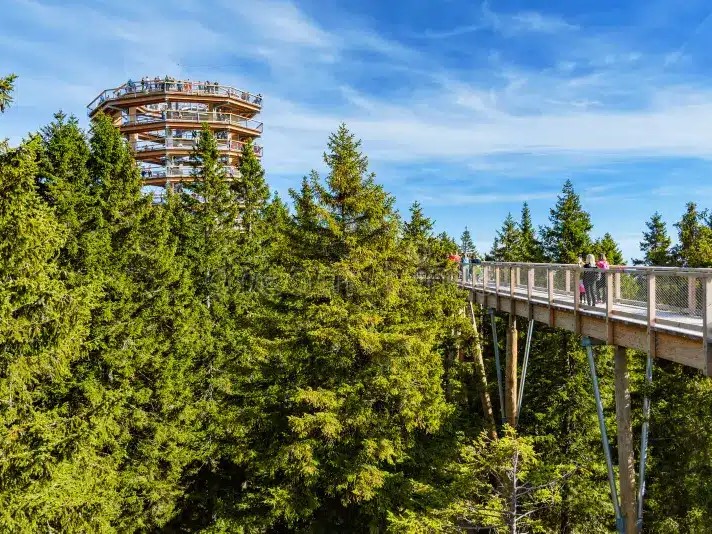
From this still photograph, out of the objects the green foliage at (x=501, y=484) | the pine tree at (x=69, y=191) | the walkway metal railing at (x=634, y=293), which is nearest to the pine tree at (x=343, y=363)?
the green foliage at (x=501, y=484)

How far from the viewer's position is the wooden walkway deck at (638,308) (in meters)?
7.95

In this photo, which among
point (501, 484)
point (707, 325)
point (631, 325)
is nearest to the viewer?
point (707, 325)

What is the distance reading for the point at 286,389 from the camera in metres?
14.0

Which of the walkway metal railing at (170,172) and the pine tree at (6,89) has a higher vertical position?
the walkway metal railing at (170,172)

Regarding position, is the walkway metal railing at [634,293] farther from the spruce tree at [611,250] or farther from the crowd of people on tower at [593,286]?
the spruce tree at [611,250]

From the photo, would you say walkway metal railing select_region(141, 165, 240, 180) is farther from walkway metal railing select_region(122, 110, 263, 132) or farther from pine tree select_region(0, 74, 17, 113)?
pine tree select_region(0, 74, 17, 113)

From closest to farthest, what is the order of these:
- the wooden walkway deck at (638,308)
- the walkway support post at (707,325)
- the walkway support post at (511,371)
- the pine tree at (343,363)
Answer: the walkway support post at (707,325)
the wooden walkway deck at (638,308)
the pine tree at (343,363)
the walkway support post at (511,371)

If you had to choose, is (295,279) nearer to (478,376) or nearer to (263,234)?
(478,376)

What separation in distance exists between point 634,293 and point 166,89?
37.5 meters

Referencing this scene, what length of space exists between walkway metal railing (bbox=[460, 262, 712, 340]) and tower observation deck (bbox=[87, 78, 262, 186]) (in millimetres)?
28878

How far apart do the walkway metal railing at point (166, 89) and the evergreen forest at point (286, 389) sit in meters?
19.6

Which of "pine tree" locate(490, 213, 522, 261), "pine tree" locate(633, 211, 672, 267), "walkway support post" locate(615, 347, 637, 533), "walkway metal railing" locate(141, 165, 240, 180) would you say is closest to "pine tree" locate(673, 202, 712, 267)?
"pine tree" locate(633, 211, 672, 267)

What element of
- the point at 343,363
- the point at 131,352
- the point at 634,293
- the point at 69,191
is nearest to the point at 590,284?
the point at 634,293

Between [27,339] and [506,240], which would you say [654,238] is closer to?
[506,240]
